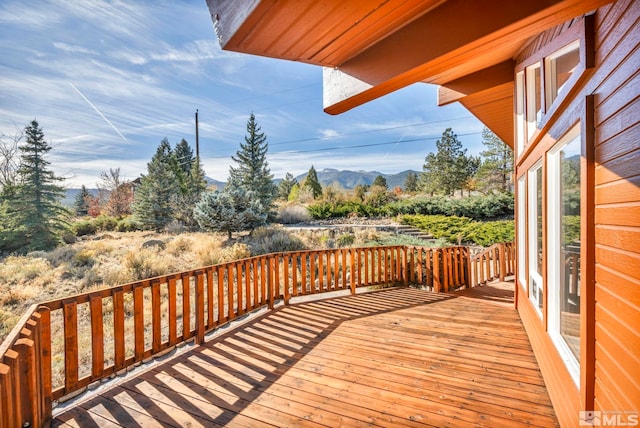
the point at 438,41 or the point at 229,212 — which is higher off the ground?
the point at 438,41

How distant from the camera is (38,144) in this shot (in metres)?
14.5

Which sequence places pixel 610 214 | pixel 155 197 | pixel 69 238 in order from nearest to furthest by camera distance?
pixel 610 214
pixel 69 238
pixel 155 197

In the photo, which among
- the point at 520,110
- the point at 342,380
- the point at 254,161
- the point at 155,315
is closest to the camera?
the point at 342,380

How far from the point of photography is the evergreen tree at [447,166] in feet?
84.8

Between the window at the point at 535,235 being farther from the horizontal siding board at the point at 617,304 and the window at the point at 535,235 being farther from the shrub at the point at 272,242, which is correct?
the shrub at the point at 272,242

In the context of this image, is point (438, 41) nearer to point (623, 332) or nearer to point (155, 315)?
point (623, 332)

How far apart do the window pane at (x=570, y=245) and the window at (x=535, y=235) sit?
0.85 m

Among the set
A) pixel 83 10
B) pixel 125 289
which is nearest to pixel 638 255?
pixel 125 289

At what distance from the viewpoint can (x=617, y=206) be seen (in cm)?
118

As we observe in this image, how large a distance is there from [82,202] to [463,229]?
32.0m

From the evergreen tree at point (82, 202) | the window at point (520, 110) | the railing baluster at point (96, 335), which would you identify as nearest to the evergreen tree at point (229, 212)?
the railing baluster at point (96, 335)

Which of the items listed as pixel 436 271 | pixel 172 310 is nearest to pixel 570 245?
pixel 172 310

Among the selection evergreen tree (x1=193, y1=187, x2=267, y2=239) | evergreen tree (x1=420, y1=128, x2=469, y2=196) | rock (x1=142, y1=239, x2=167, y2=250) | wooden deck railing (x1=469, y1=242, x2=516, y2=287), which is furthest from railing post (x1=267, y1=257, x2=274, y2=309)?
evergreen tree (x1=420, y1=128, x2=469, y2=196)

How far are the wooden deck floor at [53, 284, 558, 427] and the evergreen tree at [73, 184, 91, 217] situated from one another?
30069 mm
